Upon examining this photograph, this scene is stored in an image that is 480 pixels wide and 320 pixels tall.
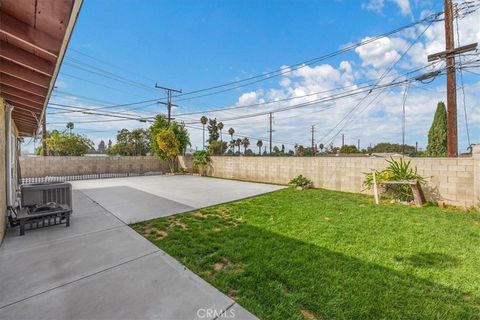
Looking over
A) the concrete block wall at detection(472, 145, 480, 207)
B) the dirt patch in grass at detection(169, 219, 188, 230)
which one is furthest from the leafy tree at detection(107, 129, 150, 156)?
the concrete block wall at detection(472, 145, 480, 207)

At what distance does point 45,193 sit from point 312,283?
5.38 m

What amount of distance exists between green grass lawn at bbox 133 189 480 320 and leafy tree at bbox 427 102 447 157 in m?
13.9

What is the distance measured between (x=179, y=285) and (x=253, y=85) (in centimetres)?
1448

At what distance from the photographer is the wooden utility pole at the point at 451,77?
6.29 m

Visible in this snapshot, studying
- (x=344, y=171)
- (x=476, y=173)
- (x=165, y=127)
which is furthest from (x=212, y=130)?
(x=476, y=173)

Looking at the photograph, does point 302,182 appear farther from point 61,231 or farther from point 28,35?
point 28,35

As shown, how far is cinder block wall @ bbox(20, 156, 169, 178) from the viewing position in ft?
42.1

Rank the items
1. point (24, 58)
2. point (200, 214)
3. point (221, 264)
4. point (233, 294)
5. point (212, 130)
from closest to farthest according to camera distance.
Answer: point (233, 294) → point (24, 58) → point (221, 264) → point (200, 214) → point (212, 130)

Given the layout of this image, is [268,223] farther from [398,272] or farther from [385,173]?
[385,173]

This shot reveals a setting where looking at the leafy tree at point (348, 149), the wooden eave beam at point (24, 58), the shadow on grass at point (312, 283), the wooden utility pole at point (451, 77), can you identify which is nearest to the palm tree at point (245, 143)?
A: the leafy tree at point (348, 149)

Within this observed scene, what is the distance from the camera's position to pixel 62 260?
2.76 meters

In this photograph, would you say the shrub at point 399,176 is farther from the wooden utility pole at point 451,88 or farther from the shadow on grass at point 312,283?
the shadow on grass at point 312,283

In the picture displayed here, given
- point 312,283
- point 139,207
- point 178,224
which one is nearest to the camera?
point 312,283

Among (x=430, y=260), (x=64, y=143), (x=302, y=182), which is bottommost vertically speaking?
(x=430, y=260)
